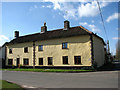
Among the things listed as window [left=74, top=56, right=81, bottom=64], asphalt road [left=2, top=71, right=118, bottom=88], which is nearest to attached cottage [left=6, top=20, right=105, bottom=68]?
window [left=74, top=56, right=81, bottom=64]

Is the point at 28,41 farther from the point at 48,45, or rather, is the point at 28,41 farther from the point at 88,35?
the point at 88,35

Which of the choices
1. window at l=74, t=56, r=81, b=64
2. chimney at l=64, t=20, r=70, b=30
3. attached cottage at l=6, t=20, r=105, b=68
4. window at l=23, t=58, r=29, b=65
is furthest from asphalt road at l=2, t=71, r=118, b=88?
window at l=23, t=58, r=29, b=65

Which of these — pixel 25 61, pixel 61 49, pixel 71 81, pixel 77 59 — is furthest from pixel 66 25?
pixel 71 81

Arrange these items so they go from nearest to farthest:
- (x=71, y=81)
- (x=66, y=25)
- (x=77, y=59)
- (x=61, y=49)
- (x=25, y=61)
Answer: (x=71, y=81), (x=77, y=59), (x=61, y=49), (x=66, y=25), (x=25, y=61)

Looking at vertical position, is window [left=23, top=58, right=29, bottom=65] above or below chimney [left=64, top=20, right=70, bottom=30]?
below

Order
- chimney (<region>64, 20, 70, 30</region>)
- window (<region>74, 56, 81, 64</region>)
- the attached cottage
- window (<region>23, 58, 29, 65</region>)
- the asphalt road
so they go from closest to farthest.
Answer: the asphalt road, the attached cottage, window (<region>74, 56, 81, 64</region>), chimney (<region>64, 20, 70, 30</region>), window (<region>23, 58, 29, 65</region>)

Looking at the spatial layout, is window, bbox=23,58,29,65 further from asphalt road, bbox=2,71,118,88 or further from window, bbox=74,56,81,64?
asphalt road, bbox=2,71,118,88

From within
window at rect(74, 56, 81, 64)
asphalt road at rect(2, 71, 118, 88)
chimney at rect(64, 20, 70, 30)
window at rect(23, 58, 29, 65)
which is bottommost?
asphalt road at rect(2, 71, 118, 88)

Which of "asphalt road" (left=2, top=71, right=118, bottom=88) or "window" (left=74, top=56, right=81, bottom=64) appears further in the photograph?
"window" (left=74, top=56, right=81, bottom=64)

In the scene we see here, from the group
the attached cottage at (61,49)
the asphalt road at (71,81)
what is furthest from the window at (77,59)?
the asphalt road at (71,81)

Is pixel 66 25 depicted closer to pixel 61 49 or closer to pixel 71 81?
pixel 61 49

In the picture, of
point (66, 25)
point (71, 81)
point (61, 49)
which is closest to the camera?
point (71, 81)

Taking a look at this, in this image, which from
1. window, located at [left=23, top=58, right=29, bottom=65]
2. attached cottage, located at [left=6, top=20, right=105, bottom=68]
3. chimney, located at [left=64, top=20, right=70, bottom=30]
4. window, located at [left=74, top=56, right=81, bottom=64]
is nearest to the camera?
attached cottage, located at [left=6, top=20, right=105, bottom=68]

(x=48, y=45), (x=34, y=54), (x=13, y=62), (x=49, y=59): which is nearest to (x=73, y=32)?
(x=48, y=45)
